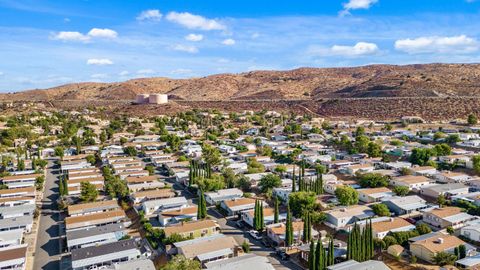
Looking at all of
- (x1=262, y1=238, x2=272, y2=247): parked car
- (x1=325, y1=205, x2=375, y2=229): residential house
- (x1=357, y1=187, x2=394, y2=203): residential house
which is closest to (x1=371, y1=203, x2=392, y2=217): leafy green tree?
(x1=325, y1=205, x2=375, y2=229): residential house

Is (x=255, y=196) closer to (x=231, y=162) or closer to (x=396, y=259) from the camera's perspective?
(x=231, y=162)

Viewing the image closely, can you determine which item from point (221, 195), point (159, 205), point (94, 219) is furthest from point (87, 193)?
point (221, 195)

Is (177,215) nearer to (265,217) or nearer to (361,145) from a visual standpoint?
(265,217)

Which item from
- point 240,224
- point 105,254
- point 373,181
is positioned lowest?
point 240,224

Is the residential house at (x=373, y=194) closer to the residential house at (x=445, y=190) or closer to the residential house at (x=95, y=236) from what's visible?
the residential house at (x=445, y=190)

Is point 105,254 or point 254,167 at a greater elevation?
point 254,167

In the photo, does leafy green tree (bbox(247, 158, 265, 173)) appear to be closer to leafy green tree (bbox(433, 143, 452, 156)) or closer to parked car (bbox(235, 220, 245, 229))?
parked car (bbox(235, 220, 245, 229))
